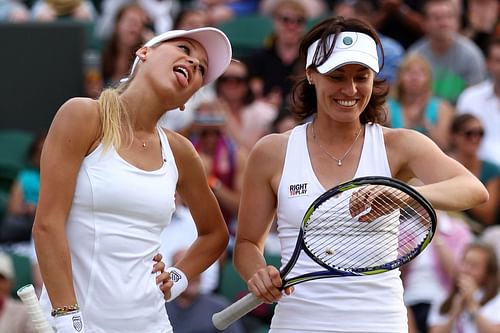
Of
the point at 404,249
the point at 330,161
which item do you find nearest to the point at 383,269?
the point at 404,249

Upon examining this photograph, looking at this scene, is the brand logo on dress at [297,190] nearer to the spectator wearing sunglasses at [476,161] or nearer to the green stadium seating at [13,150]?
the spectator wearing sunglasses at [476,161]

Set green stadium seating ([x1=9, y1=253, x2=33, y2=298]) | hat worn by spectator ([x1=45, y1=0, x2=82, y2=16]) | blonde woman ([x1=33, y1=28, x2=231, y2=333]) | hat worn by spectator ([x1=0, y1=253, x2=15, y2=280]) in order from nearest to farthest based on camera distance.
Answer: blonde woman ([x1=33, y1=28, x2=231, y2=333]), hat worn by spectator ([x1=0, y1=253, x2=15, y2=280]), green stadium seating ([x1=9, y1=253, x2=33, y2=298]), hat worn by spectator ([x1=45, y1=0, x2=82, y2=16])

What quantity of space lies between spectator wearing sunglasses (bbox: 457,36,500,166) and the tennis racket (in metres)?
4.79

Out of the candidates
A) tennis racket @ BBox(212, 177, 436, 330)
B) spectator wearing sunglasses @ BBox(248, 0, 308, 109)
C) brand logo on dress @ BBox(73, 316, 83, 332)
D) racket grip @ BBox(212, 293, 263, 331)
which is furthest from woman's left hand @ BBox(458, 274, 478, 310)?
brand logo on dress @ BBox(73, 316, 83, 332)

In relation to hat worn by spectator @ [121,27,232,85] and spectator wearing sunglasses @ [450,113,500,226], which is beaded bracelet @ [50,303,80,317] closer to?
hat worn by spectator @ [121,27,232,85]

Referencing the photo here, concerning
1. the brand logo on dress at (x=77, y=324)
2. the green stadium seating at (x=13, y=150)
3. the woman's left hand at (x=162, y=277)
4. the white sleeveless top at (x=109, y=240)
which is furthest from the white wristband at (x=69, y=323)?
the green stadium seating at (x=13, y=150)

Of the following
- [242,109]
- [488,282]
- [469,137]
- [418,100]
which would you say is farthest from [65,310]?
[242,109]

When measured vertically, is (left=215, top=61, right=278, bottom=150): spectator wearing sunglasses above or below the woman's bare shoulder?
below

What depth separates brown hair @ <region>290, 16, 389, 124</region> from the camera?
4418mm

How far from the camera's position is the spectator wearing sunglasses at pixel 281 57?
389 inches

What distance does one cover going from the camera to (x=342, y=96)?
4336 mm

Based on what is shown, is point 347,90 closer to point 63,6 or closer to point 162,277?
point 162,277

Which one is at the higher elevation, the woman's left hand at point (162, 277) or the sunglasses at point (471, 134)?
the woman's left hand at point (162, 277)

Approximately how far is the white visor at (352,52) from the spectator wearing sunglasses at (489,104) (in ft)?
15.4
